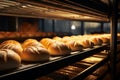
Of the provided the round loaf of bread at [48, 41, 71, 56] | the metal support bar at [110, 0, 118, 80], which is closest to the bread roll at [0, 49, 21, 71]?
the round loaf of bread at [48, 41, 71, 56]

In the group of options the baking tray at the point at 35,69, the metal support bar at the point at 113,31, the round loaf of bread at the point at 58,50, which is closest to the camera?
the baking tray at the point at 35,69

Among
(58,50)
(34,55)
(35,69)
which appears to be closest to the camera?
(35,69)

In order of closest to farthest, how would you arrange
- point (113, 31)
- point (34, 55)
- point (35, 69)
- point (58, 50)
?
point (35, 69) → point (34, 55) → point (58, 50) → point (113, 31)

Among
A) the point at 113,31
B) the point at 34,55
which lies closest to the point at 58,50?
the point at 34,55

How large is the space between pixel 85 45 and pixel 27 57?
87 centimetres

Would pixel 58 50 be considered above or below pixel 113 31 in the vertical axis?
below

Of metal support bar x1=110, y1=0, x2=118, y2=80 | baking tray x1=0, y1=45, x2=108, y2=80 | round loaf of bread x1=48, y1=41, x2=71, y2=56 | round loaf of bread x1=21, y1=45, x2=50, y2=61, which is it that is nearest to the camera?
baking tray x1=0, y1=45, x2=108, y2=80

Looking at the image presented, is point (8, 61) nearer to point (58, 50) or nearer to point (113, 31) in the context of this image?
point (58, 50)

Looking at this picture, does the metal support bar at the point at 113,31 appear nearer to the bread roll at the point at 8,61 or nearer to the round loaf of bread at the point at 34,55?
the round loaf of bread at the point at 34,55

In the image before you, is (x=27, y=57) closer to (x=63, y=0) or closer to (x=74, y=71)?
(x=63, y=0)

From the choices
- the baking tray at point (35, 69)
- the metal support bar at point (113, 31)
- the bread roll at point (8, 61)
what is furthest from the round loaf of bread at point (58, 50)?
the metal support bar at point (113, 31)

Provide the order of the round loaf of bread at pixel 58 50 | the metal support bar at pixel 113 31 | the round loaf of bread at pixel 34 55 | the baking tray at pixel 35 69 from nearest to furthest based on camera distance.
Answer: the baking tray at pixel 35 69
the round loaf of bread at pixel 34 55
the round loaf of bread at pixel 58 50
the metal support bar at pixel 113 31

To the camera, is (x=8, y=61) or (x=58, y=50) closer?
(x=8, y=61)

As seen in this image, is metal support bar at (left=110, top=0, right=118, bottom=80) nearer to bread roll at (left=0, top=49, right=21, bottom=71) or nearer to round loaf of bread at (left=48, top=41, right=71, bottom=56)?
round loaf of bread at (left=48, top=41, right=71, bottom=56)
